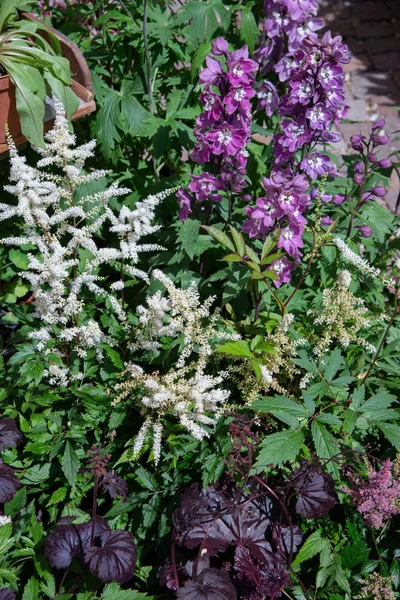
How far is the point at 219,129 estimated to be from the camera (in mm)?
2479

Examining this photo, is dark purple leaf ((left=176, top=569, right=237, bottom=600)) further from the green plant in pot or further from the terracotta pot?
the terracotta pot

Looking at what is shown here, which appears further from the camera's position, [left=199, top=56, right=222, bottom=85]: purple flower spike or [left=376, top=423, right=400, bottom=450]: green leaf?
[left=199, top=56, right=222, bottom=85]: purple flower spike

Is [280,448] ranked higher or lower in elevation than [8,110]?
lower

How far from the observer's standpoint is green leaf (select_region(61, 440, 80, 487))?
2285mm

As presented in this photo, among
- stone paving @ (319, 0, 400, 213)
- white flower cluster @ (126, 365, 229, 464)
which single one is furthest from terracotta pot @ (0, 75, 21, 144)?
stone paving @ (319, 0, 400, 213)

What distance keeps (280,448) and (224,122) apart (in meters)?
1.13

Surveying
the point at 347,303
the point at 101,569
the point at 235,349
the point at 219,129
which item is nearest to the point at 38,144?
the point at 219,129

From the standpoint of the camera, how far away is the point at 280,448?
2174mm

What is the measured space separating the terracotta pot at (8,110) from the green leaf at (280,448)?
1.43 meters

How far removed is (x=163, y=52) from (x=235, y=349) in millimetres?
1510

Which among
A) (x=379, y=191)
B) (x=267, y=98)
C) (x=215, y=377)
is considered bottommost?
(x=215, y=377)

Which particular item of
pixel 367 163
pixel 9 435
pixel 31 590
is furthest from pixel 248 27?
pixel 31 590

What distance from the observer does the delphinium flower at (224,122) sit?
244cm

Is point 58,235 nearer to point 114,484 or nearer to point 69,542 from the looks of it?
point 114,484
